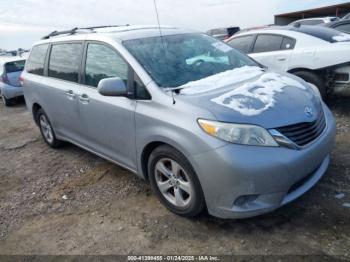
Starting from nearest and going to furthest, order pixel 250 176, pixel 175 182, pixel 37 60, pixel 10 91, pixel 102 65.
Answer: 1. pixel 250 176
2. pixel 175 182
3. pixel 102 65
4. pixel 37 60
5. pixel 10 91

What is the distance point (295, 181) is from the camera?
2924 mm

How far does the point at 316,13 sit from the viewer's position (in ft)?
104

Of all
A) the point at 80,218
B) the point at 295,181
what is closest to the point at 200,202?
the point at 295,181

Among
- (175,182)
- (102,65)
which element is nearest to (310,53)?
(102,65)

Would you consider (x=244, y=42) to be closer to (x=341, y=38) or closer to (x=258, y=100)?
(x=341, y=38)

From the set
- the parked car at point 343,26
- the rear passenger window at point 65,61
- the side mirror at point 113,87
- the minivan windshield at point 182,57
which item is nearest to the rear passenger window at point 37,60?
the rear passenger window at point 65,61

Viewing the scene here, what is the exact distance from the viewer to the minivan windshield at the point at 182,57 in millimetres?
3494

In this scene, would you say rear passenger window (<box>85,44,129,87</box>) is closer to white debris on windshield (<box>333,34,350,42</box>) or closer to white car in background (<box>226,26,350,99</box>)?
white car in background (<box>226,26,350,99</box>)

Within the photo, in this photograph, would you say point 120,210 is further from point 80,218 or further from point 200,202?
point 200,202

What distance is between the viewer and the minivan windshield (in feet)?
11.5

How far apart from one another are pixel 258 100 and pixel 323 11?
32.1 meters

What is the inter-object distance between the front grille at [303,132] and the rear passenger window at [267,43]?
3638 millimetres

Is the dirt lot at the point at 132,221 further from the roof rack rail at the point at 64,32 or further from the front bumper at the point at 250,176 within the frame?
the roof rack rail at the point at 64,32

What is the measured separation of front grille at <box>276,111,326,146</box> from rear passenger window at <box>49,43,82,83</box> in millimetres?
2694
